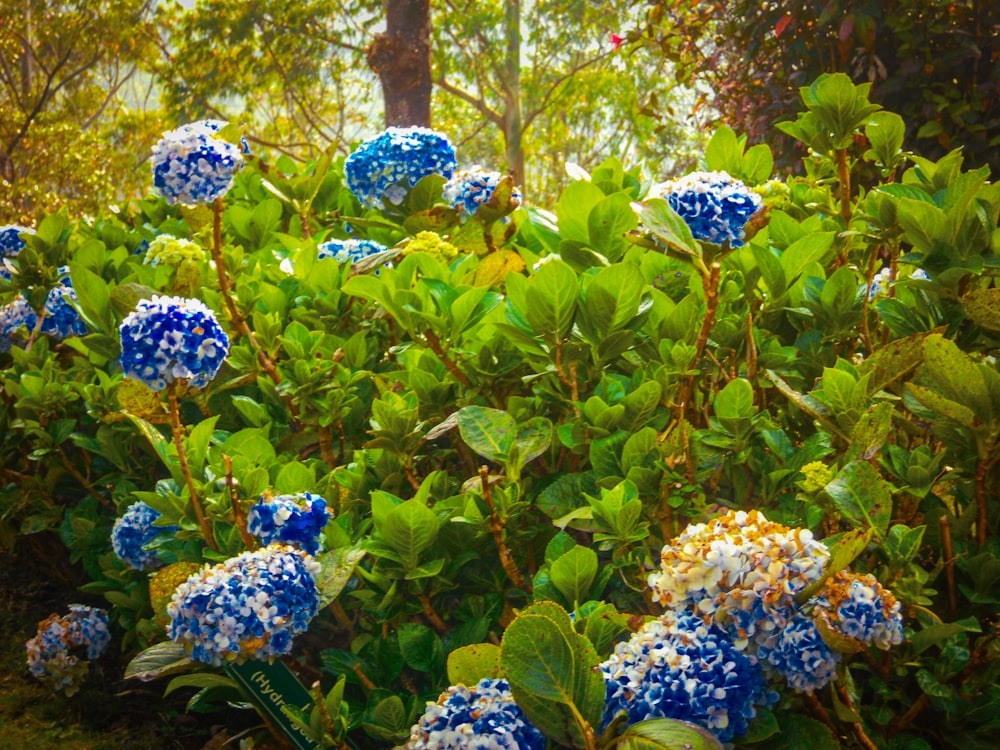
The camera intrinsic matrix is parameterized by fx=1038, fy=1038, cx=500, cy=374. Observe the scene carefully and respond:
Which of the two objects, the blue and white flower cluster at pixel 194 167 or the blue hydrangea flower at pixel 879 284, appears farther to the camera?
the blue and white flower cluster at pixel 194 167

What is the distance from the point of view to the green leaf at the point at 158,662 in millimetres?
1533

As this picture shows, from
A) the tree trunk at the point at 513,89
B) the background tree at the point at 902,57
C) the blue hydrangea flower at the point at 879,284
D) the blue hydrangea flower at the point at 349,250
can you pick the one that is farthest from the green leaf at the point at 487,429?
the tree trunk at the point at 513,89

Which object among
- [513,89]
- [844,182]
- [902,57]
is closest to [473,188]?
[844,182]

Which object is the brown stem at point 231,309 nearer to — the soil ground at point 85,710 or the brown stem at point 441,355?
the brown stem at point 441,355

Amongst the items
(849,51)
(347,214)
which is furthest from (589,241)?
(849,51)

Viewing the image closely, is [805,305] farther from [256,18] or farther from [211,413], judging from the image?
[256,18]

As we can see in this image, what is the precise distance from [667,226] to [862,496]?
1.51 feet

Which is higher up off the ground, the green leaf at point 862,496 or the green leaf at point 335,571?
the green leaf at point 862,496

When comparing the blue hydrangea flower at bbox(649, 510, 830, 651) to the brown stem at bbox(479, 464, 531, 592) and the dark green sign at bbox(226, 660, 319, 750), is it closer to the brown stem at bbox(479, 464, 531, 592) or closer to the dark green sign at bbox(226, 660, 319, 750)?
the brown stem at bbox(479, 464, 531, 592)

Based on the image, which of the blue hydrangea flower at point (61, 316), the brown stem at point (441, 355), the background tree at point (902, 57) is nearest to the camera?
the brown stem at point (441, 355)

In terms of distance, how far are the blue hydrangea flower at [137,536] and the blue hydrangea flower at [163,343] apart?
0.51m

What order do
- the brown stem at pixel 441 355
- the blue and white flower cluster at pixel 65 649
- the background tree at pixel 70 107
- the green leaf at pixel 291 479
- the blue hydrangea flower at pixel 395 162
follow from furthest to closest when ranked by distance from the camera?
the background tree at pixel 70 107 → the blue hydrangea flower at pixel 395 162 → the blue and white flower cluster at pixel 65 649 → the brown stem at pixel 441 355 → the green leaf at pixel 291 479

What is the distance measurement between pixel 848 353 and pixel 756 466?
1.45 ft

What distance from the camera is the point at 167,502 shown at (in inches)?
68.1
